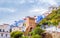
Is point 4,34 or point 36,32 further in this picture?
point 4,34

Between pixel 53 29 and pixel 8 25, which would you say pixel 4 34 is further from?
pixel 53 29

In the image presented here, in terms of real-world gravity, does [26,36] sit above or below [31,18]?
below

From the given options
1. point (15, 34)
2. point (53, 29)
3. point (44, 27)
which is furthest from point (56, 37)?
point (15, 34)

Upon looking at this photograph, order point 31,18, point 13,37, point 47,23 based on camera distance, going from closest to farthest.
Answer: point 47,23
point 13,37
point 31,18

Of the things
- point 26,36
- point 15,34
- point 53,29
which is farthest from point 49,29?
point 15,34

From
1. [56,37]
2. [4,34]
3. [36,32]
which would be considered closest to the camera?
[56,37]

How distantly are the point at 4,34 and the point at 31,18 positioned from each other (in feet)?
5.47

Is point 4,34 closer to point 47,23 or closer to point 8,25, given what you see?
point 8,25

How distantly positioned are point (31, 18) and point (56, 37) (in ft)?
8.22

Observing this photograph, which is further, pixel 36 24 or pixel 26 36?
pixel 36 24

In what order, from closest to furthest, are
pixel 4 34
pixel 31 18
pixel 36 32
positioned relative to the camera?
pixel 36 32 → pixel 31 18 → pixel 4 34

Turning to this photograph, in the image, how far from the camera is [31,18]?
9273mm

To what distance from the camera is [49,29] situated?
7.45 meters

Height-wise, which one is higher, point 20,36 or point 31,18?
point 31,18
